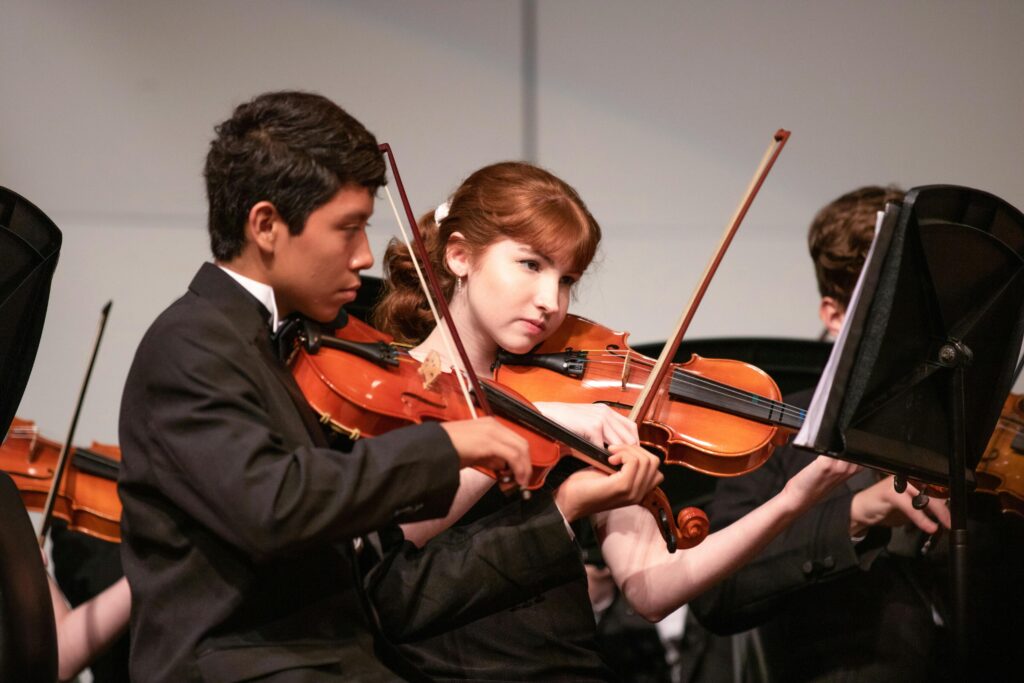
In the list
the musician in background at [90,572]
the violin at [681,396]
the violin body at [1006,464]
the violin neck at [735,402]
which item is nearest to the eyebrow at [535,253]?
the violin at [681,396]

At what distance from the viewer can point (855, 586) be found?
1801mm

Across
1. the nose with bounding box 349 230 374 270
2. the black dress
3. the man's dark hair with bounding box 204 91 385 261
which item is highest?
the man's dark hair with bounding box 204 91 385 261

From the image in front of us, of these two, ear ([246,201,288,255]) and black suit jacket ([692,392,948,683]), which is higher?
ear ([246,201,288,255])

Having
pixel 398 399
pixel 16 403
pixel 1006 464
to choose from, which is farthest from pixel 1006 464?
pixel 16 403

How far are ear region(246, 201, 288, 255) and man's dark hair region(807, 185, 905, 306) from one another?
125cm

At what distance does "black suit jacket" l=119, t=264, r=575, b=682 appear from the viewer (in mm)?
1036

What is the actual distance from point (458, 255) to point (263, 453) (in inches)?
25.3

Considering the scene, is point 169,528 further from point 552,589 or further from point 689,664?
point 689,664

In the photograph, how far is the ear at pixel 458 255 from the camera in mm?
1601

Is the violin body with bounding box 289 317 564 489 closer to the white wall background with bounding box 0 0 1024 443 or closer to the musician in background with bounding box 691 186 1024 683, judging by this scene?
the musician in background with bounding box 691 186 1024 683

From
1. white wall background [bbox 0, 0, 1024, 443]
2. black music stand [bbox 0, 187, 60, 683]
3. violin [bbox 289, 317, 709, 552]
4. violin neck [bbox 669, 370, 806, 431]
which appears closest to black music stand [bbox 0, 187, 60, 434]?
black music stand [bbox 0, 187, 60, 683]

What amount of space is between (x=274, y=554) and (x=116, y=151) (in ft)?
5.88

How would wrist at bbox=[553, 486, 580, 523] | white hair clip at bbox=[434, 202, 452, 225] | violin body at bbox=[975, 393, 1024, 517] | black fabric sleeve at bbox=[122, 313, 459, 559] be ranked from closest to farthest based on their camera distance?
black fabric sleeve at bbox=[122, 313, 459, 559] → wrist at bbox=[553, 486, 580, 523] → violin body at bbox=[975, 393, 1024, 517] → white hair clip at bbox=[434, 202, 452, 225]

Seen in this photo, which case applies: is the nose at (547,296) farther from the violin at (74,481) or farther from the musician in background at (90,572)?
the musician in background at (90,572)
